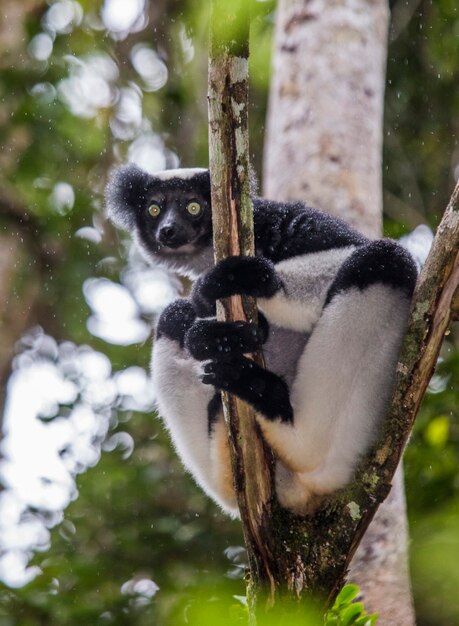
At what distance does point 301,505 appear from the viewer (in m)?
2.97

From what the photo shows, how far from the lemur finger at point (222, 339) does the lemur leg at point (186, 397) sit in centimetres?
53

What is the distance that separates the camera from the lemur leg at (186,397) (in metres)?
3.40

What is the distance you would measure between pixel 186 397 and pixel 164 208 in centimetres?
130


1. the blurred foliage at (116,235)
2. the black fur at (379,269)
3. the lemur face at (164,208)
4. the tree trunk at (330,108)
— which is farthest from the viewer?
the tree trunk at (330,108)

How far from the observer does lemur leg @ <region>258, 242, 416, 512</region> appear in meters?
2.91

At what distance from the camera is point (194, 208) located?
164 inches

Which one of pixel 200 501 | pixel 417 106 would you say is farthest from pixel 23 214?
pixel 417 106

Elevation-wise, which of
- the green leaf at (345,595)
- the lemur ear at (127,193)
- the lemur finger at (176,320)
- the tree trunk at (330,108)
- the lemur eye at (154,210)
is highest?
the tree trunk at (330,108)

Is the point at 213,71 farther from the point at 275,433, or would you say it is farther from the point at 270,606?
the point at 270,606

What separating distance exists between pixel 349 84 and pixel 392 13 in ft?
8.50

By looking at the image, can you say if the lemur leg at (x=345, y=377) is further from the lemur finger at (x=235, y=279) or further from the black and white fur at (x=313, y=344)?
the lemur finger at (x=235, y=279)

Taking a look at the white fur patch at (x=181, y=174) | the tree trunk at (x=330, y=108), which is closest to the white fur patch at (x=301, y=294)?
the white fur patch at (x=181, y=174)

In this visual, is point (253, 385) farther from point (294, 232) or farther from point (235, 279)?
point (294, 232)

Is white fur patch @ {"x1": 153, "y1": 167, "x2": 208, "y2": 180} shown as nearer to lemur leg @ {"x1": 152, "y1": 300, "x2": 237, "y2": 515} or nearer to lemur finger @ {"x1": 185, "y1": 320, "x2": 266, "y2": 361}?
lemur leg @ {"x1": 152, "y1": 300, "x2": 237, "y2": 515}
